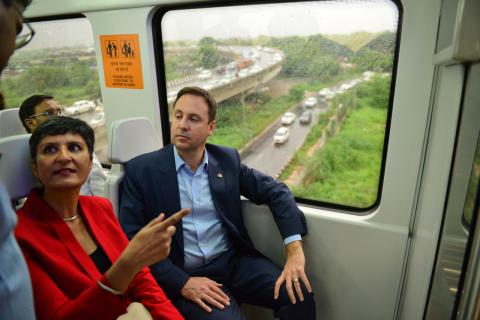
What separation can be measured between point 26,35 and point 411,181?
1.79m

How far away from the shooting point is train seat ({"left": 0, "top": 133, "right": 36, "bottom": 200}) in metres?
→ 1.33

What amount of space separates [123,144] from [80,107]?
63.5 inches

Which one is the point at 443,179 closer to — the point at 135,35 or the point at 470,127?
the point at 470,127

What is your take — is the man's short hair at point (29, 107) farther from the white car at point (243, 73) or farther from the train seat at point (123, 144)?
the white car at point (243, 73)

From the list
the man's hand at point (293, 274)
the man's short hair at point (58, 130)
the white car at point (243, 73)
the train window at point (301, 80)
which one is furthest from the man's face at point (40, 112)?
the man's hand at point (293, 274)

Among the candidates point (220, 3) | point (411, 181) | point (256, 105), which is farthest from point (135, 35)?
point (411, 181)

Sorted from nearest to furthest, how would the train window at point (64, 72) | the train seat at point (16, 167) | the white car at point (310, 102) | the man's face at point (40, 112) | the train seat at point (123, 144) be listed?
the train seat at point (16, 167)
the train seat at point (123, 144)
the white car at point (310, 102)
the man's face at point (40, 112)
the train window at point (64, 72)

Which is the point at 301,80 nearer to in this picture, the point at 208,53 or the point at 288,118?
the point at 288,118

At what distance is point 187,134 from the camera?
6.17 ft

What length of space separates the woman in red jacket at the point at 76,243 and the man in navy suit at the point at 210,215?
0.34 meters

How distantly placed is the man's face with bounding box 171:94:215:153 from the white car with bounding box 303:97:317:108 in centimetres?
63

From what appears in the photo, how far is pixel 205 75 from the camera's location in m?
2.46

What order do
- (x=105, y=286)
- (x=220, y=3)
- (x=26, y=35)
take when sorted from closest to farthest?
(x=26, y=35) → (x=105, y=286) → (x=220, y=3)

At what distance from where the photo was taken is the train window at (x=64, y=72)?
9.60ft
